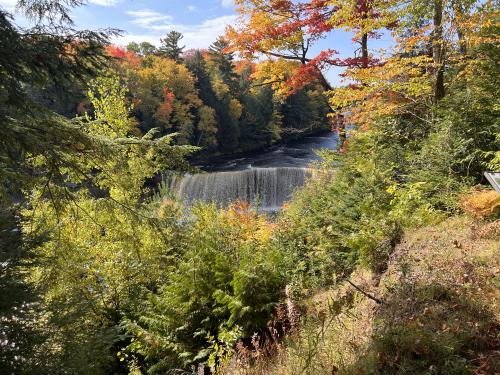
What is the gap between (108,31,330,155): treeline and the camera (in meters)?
33.7

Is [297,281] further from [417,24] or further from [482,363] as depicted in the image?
[417,24]

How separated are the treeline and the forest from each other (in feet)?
69.6

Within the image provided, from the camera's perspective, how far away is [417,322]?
3369 mm

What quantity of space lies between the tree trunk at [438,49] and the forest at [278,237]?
6 cm

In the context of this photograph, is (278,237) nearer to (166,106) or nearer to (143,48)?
(166,106)

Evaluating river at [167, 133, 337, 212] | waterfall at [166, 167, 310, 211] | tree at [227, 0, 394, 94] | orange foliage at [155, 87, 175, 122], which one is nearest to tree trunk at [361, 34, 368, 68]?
tree at [227, 0, 394, 94]

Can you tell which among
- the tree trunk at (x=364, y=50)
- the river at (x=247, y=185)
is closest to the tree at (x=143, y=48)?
the river at (x=247, y=185)

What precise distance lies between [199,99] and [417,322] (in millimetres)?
38113

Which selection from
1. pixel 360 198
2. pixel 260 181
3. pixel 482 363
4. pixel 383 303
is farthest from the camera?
pixel 260 181

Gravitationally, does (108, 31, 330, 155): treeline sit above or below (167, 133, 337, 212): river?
above

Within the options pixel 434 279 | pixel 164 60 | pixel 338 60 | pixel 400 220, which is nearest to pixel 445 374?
pixel 434 279

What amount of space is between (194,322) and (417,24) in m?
7.58

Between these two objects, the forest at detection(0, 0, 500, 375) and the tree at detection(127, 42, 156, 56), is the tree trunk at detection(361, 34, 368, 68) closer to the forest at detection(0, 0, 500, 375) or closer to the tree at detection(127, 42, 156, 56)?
the forest at detection(0, 0, 500, 375)

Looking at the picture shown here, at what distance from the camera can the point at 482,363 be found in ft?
9.28
